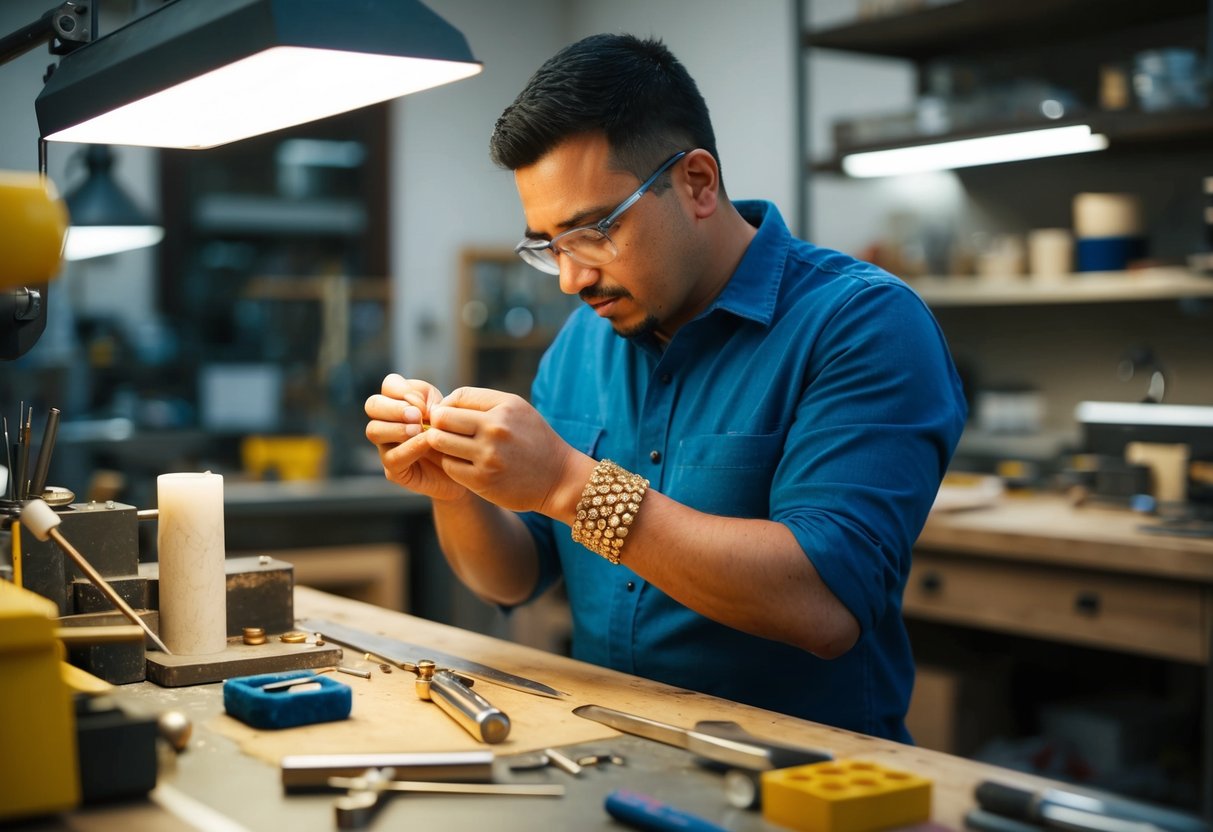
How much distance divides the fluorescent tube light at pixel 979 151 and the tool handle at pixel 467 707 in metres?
2.64

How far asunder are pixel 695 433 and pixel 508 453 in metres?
0.35

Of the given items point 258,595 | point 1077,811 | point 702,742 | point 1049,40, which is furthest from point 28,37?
point 1049,40

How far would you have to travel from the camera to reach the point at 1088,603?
2.63 meters

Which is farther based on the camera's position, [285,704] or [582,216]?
[582,216]

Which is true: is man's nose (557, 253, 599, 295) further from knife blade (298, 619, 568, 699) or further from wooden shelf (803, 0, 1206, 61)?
wooden shelf (803, 0, 1206, 61)

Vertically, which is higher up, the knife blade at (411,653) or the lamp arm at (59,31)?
the lamp arm at (59,31)

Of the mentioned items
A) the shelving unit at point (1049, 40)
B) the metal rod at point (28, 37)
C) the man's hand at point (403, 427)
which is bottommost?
the man's hand at point (403, 427)

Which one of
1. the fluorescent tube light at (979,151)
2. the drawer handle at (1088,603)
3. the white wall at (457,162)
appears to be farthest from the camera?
the white wall at (457,162)

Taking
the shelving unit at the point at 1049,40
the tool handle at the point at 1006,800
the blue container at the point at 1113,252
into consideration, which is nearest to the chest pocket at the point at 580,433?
the tool handle at the point at 1006,800

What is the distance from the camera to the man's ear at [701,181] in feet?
5.11

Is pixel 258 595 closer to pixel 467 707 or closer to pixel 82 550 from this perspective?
pixel 82 550

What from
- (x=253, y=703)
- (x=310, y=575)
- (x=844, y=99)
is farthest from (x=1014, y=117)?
(x=253, y=703)

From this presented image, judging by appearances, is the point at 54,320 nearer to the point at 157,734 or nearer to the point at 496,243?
the point at 496,243

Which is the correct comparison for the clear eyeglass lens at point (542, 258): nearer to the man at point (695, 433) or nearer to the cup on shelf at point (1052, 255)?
the man at point (695, 433)
